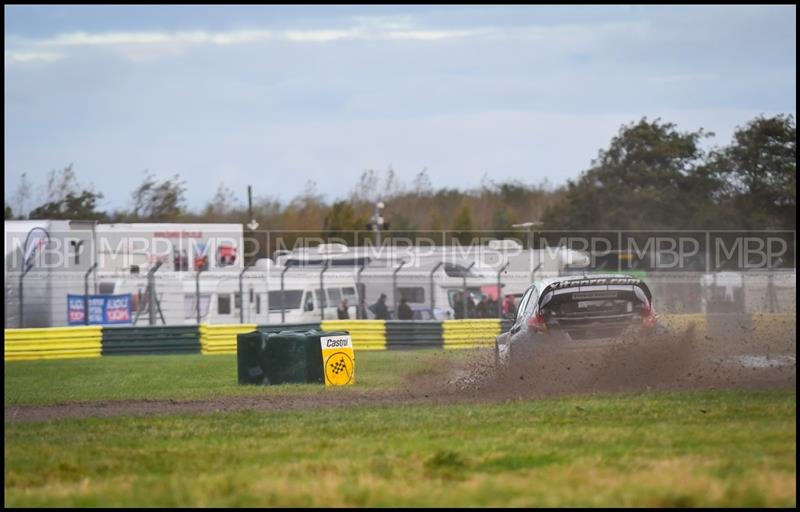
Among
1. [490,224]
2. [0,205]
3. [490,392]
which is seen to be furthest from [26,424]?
[490,224]

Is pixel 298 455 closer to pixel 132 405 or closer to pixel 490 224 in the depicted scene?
pixel 132 405

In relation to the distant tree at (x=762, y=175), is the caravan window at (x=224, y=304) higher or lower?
lower

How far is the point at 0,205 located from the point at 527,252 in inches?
1118

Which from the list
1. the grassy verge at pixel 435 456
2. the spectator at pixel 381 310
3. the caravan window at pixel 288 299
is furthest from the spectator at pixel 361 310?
the grassy verge at pixel 435 456

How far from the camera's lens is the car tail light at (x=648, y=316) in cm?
1520

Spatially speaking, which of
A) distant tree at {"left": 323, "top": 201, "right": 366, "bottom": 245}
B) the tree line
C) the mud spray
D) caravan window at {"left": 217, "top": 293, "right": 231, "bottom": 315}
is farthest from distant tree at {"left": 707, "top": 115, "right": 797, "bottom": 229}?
distant tree at {"left": 323, "top": 201, "right": 366, "bottom": 245}

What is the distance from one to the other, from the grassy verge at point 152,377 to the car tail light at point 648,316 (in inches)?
149

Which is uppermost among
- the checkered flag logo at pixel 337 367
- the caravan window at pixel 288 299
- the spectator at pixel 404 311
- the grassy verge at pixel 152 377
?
the caravan window at pixel 288 299

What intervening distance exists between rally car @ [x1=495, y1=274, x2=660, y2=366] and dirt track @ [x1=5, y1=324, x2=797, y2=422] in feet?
0.56

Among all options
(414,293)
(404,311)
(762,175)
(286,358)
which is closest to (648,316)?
(286,358)

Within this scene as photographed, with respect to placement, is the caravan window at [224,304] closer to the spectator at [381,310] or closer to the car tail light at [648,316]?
the spectator at [381,310]

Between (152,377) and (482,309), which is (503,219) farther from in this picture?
(152,377)

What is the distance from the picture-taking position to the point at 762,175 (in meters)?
40.8

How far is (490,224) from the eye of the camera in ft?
242
